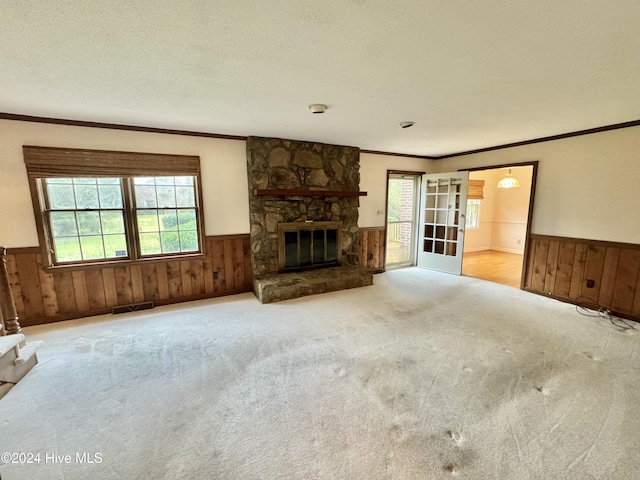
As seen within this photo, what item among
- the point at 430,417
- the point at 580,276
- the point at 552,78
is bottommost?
the point at 430,417

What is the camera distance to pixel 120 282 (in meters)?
3.46

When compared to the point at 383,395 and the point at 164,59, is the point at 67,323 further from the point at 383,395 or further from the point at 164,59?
the point at 383,395

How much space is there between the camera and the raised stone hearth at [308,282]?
379 cm

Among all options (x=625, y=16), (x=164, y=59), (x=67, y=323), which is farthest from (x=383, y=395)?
(x=67, y=323)

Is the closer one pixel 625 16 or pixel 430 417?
pixel 625 16

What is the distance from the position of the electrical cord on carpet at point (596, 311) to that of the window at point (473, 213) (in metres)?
3.92

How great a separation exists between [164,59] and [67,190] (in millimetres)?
2486

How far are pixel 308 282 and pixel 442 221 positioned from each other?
10.1 ft

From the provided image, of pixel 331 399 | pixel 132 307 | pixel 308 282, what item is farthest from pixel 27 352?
pixel 308 282

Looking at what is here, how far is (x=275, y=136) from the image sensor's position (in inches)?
155

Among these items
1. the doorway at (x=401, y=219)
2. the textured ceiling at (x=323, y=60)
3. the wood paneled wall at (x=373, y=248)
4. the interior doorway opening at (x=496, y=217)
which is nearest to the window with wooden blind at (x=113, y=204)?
the textured ceiling at (x=323, y=60)

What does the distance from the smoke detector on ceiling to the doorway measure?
10.2 ft

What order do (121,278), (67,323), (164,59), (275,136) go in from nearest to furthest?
(164,59)
(67,323)
(121,278)
(275,136)

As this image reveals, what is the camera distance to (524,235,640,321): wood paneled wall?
3.22m
